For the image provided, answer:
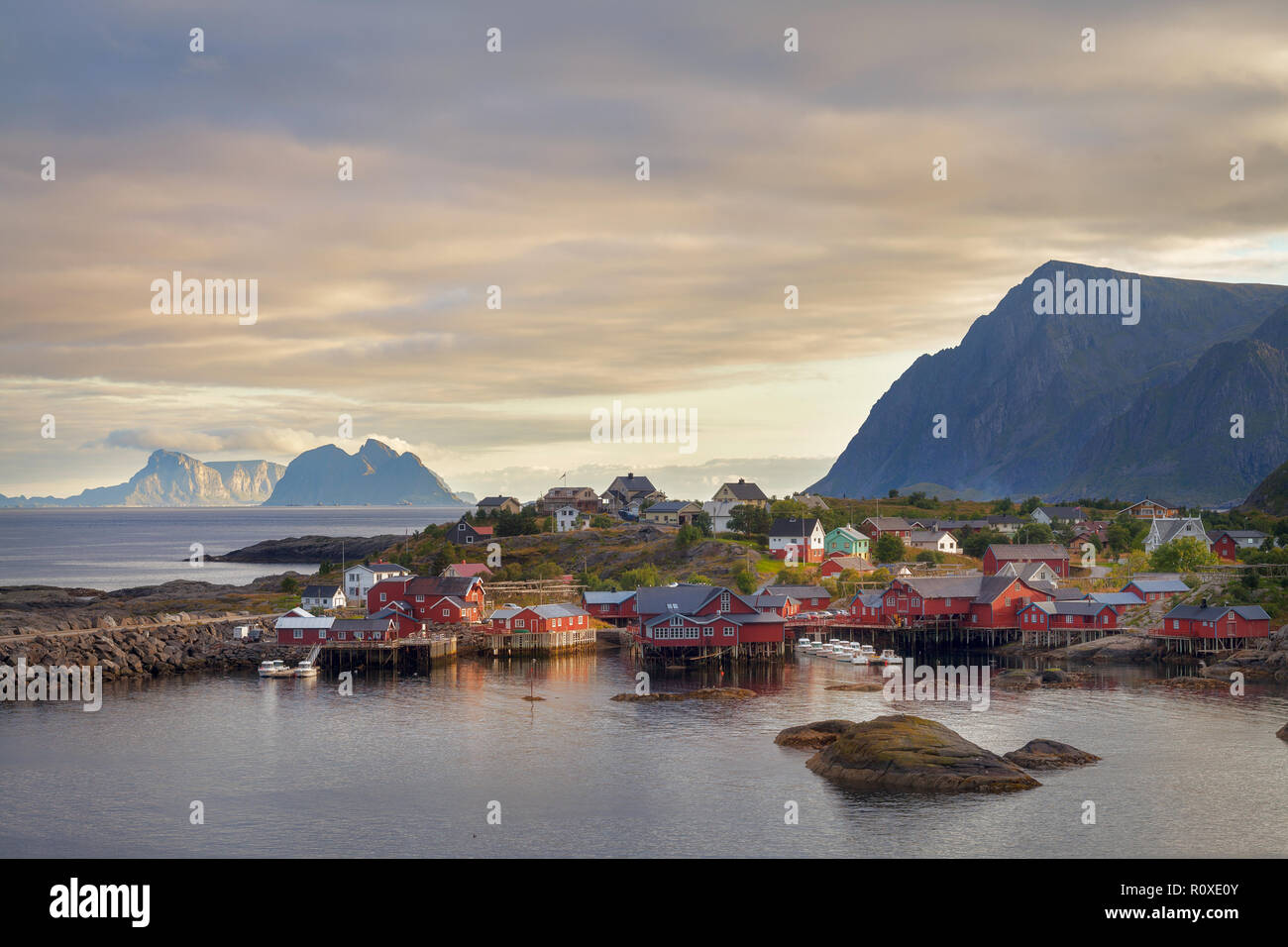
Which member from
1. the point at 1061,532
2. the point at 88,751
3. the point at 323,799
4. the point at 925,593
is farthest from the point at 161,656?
the point at 1061,532

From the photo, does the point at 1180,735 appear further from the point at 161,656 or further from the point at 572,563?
the point at 572,563

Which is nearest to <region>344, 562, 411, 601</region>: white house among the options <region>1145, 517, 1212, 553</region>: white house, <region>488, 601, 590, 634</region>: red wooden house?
<region>488, 601, 590, 634</region>: red wooden house

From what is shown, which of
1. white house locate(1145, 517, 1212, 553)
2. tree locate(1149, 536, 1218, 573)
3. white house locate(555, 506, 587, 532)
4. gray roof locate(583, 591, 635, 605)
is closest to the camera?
gray roof locate(583, 591, 635, 605)

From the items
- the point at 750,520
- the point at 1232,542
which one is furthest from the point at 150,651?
the point at 1232,542

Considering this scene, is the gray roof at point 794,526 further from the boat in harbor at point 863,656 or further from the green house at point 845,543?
the boat in harbor at point 863,656

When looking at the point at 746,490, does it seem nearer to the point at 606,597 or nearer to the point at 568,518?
the point at 568,518

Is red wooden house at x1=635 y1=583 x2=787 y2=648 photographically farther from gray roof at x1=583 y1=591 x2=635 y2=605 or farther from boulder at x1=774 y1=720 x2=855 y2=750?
boulder at x1=774 y1=720 x2=855 y2=750

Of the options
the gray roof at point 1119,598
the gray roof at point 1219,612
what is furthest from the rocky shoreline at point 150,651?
the gray roof at point 1219,612
